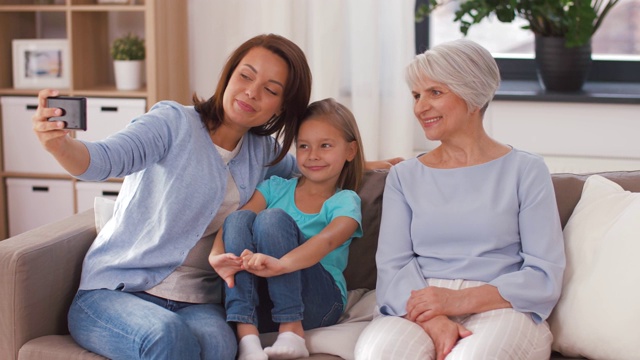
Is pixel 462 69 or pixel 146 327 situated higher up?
pixel 462 69

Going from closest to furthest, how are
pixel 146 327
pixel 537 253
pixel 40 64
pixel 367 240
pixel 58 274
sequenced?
pixel 146 327 < pixel 537 253 < pixel 58 274 < pixel 367 240 < pixel 40 64

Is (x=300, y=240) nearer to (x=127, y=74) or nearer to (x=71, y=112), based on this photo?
(x=71, y=112)

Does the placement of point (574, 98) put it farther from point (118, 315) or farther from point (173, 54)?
point (118, 315)

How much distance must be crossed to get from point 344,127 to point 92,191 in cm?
168

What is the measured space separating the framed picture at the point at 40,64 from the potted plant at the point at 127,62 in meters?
0.21

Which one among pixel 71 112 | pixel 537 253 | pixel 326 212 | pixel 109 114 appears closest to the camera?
pixel 71 112

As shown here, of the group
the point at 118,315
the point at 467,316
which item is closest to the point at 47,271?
the point at 118,315

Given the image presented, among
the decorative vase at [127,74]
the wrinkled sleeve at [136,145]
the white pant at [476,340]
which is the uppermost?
the decorative vase at [127,74]

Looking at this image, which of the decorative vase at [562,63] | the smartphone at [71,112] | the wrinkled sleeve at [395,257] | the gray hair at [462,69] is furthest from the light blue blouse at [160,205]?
the decorative vase at [562,63]

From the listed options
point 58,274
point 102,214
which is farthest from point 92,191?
point 58,274

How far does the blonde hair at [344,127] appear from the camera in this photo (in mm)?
2232

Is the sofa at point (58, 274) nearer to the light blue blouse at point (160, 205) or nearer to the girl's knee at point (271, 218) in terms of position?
the light blue blouse at point (160, 205)

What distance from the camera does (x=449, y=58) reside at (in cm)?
205

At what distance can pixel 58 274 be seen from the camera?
2094mm
